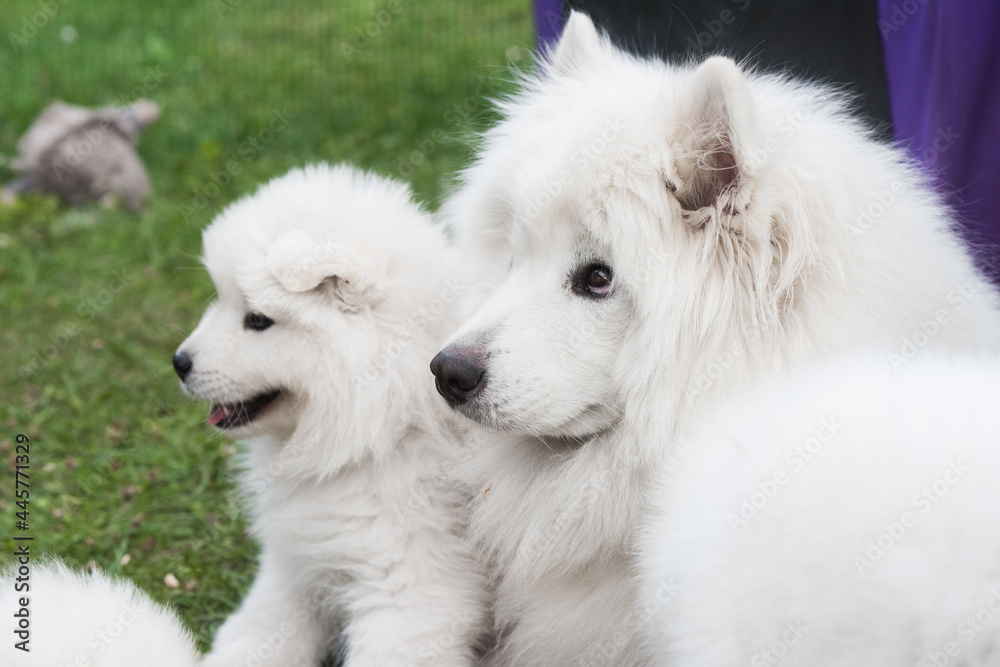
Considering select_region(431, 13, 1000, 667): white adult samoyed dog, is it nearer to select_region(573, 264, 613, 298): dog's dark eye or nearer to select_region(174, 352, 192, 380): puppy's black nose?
select_region(573, 264, 613, 298): dog's dark eye

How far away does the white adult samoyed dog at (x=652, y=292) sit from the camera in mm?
2336

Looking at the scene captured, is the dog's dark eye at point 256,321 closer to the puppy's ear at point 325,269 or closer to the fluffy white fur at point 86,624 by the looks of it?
the puppy's ear at point 325,269

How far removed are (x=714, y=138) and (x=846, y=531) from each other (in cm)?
99

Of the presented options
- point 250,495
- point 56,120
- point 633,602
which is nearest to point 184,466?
point 250,495

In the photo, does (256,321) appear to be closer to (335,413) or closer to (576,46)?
(335,413)

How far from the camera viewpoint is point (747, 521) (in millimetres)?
1840

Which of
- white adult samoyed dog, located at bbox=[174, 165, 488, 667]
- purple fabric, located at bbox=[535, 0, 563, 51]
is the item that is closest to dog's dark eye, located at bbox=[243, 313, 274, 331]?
white adult samoyed dog, located at bbox=[174, 165, 488, 667]

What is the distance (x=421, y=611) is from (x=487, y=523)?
31cm

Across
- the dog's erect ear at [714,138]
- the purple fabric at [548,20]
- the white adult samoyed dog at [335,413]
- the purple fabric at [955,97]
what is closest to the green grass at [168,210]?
the purple fabric at [548,20]

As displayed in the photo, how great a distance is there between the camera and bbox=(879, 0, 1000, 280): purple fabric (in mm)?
3562

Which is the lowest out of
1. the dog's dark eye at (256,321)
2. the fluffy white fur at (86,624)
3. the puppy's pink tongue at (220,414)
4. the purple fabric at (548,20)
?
the fluffy white fur at (86,624)

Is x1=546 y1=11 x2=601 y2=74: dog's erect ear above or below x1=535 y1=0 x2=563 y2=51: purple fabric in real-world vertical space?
above

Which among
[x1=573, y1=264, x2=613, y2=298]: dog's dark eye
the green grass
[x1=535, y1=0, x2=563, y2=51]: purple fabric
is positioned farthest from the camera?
[x1=535, y1=0, x2=563, y2=51]: purple fabric

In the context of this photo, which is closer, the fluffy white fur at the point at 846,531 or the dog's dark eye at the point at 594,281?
the fluffy white fur at the point at 846,531
